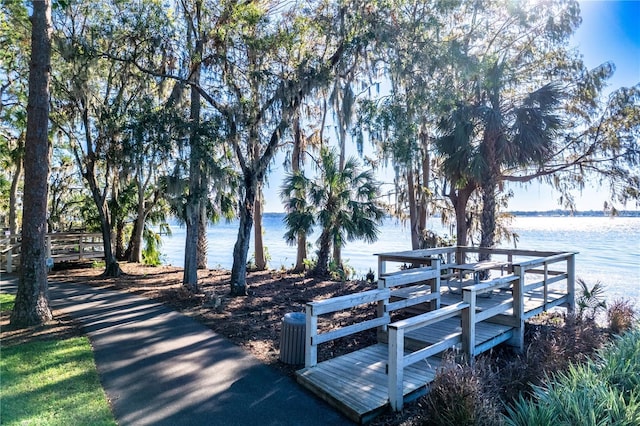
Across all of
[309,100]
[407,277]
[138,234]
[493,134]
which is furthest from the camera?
[138,234]

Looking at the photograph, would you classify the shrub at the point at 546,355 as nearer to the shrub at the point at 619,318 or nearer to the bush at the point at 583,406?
the bush at the point at 583,406

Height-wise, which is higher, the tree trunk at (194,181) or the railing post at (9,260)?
the tree trunk at (194,181)

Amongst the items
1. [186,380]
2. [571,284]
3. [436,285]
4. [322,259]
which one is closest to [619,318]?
[571,284]

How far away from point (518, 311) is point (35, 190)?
7.81m

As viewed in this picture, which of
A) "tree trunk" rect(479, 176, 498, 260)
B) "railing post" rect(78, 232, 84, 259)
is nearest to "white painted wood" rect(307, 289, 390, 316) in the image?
"tree trunk" rect(479, 176, 498, 260)

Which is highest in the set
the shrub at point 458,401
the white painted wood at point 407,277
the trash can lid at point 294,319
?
the white painted wood at point 407,277

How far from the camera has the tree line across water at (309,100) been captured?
25.9 feet

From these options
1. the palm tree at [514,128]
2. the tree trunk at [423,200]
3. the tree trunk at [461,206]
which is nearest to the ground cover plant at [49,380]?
the palm tree at [514,128]

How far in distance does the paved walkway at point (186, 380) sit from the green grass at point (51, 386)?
0.49 ft

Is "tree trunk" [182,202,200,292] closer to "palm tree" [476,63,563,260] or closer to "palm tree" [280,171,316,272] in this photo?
"palm tree" [280,171,316,272]

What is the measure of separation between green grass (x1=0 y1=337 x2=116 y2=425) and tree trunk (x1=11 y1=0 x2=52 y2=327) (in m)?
1.17

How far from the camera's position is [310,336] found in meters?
4.31

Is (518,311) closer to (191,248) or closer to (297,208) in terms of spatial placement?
(297,208)

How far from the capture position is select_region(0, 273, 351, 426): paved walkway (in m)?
3.38
